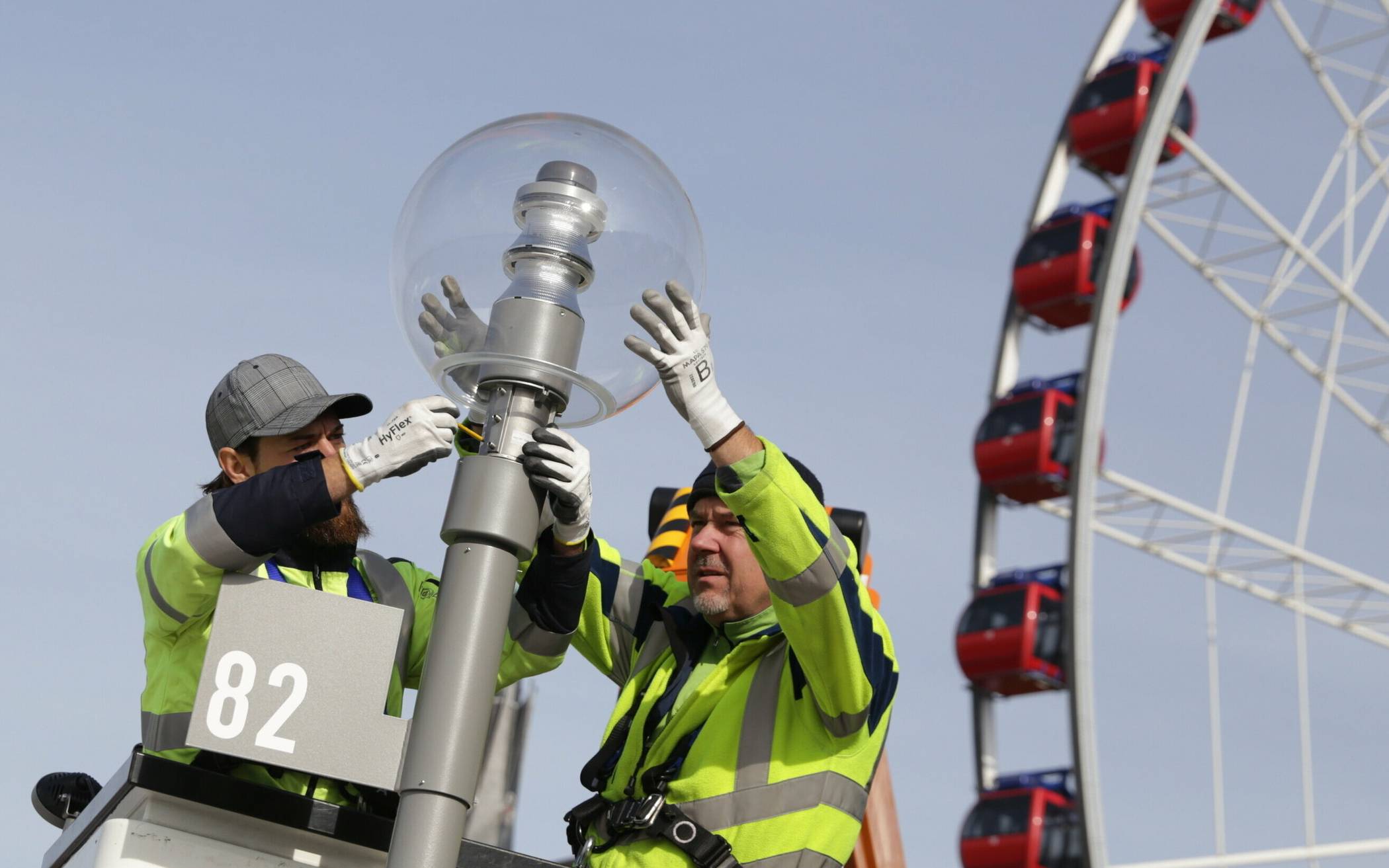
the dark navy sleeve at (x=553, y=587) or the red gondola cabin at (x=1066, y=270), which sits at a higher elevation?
the red gondola cabin at (x=1066, y=270)

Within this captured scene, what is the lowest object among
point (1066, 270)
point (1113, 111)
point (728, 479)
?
point (728, 479)

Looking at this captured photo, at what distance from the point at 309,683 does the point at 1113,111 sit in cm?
2260

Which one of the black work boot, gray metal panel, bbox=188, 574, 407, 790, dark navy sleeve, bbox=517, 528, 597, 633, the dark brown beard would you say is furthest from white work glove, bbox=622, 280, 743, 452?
the black work boot

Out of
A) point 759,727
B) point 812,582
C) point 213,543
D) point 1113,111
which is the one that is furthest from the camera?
point 1113,111

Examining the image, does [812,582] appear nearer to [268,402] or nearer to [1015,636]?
[268,402]

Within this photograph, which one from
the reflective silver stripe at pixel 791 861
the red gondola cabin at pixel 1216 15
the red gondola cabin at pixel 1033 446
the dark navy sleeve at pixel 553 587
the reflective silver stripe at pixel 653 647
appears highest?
the red gondola cabin at pixel 1216 15

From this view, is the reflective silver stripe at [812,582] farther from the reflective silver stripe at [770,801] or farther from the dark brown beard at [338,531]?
the dark brown beard at [338,531]

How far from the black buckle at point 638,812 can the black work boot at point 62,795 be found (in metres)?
1.20

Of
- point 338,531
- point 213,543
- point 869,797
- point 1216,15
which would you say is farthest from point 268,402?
point 1216,15

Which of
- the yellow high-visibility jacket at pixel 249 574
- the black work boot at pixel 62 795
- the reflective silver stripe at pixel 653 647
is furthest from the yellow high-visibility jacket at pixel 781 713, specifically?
the black work boot at pixel 62 795

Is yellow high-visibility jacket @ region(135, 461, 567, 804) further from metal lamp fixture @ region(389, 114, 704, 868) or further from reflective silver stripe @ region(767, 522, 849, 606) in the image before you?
reflective silver stripe @ region(767, 522, 849, 606)

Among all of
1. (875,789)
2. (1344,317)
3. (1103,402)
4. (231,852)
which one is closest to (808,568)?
(231,852)

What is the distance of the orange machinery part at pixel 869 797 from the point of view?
553 centimetres

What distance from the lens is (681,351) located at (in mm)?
3152
